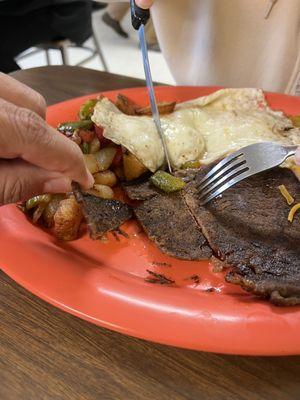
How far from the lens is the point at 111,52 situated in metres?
6.70

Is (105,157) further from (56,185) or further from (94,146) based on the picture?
(56,185)

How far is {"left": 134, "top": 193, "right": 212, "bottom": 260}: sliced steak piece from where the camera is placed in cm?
141

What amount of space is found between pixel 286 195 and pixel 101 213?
0.66m

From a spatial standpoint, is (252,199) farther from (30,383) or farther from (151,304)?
(30,383)

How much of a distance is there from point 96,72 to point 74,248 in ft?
4.99

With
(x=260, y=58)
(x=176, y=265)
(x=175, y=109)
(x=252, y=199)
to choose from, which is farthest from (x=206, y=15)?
(x=176, y=265)

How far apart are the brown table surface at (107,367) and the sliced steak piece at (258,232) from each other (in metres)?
0.21

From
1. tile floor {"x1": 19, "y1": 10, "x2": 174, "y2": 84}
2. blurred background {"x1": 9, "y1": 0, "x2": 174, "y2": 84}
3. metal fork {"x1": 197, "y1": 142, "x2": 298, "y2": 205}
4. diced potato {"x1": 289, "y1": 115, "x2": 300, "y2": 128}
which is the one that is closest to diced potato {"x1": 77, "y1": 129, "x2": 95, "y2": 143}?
metal fork {"x1": 197, "y1": 142, "x2": 298, "y2": 205}

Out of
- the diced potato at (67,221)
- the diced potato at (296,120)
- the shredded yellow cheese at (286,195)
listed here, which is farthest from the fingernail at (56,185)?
the diced potato at (296,120)

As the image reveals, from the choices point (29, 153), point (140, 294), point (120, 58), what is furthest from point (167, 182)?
point (120, 58)

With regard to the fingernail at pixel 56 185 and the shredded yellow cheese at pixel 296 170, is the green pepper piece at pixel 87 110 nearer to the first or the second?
the fingernail at pixel 56 185

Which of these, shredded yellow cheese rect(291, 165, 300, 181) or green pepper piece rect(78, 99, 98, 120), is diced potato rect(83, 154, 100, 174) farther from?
shredded yellow cheese rect(291, 165, 300, 181)

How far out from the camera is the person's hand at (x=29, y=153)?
37.3 inches

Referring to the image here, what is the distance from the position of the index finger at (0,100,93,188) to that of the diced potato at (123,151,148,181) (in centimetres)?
57
